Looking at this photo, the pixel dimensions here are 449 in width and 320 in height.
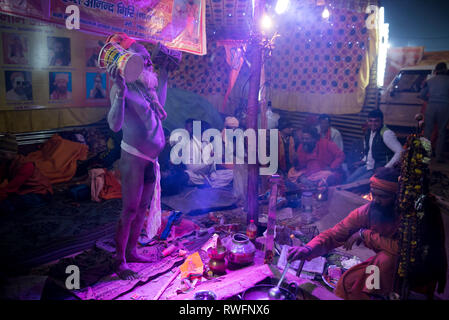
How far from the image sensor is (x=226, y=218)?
5641 mm

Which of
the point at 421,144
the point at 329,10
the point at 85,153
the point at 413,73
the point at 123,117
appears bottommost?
the point at 85,153

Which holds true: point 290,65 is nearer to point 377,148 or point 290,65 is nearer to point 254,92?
point 377,148

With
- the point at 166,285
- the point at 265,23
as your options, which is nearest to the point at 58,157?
the point at 166,285

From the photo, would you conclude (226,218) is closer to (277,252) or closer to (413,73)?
(277,252)

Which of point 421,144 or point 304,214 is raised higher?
point 421,144

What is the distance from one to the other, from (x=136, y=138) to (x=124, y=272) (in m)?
1.64

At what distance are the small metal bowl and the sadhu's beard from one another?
238 centimetres

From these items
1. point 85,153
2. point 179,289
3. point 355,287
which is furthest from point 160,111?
point 85,153

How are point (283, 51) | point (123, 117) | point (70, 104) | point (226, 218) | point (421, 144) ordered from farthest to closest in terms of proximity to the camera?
1. point (283, 51)
2. point (70, 104)
3. point (226, 218)
4. point (123, 117)
5. point (421, 144)

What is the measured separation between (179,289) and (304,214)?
10.2 feet

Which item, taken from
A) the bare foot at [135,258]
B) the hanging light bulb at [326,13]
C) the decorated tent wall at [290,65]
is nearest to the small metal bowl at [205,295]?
the bare foot at [135,258]

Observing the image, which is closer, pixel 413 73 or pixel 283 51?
pixel 283 51

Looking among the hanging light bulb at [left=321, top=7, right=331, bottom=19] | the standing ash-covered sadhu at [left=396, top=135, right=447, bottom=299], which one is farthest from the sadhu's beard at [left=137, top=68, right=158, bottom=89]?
the hanging light bulb at [left=321, top=7, right=331, bottom=19]

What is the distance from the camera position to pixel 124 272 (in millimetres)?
3762
